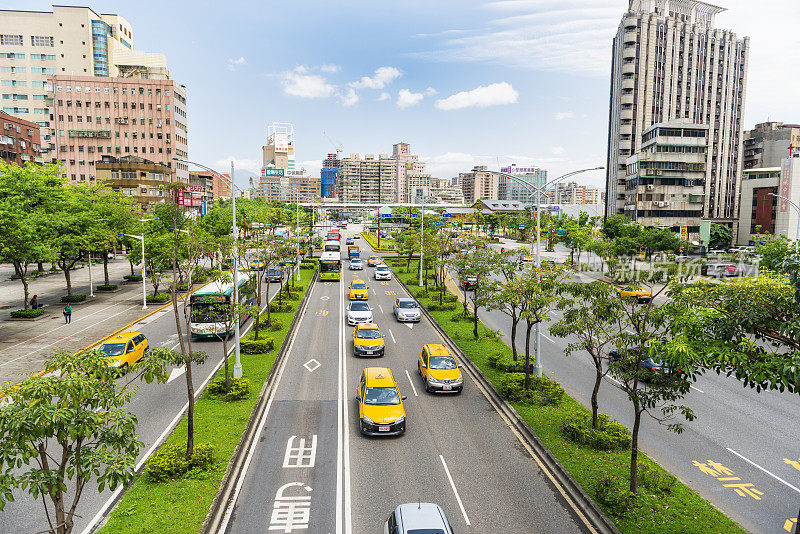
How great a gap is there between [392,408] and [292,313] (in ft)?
69.1

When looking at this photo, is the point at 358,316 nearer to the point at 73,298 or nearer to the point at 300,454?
the point at 300,454

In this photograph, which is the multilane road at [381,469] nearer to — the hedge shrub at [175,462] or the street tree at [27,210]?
the hedge shrub at [175,462]

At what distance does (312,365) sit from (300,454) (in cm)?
969

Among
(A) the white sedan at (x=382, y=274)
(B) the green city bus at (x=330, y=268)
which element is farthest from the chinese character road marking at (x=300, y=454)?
(A) the white sedan at (x=382, y=274)

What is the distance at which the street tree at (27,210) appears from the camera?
29.9 metres

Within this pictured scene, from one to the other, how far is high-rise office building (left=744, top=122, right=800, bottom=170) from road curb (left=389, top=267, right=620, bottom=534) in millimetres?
125579

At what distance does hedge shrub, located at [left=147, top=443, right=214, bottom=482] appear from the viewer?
527 inches

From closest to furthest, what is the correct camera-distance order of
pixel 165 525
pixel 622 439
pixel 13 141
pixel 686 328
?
pixel 686 328, pixel 165 525, pixel 622 439, pixel 13 141

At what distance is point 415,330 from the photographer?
33219 millimetres

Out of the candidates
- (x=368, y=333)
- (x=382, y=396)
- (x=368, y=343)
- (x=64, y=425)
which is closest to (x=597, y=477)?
(x=382, y=396)

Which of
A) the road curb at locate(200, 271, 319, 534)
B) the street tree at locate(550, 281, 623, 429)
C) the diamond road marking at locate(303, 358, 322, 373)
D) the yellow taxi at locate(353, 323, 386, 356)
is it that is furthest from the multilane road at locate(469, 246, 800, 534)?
the road curb at locate(200, 271, 319, 534)

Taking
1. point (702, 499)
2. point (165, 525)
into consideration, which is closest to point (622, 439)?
point (702, 499)

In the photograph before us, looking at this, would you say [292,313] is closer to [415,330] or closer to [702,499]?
[415,330]

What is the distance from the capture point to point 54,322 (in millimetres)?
34719
